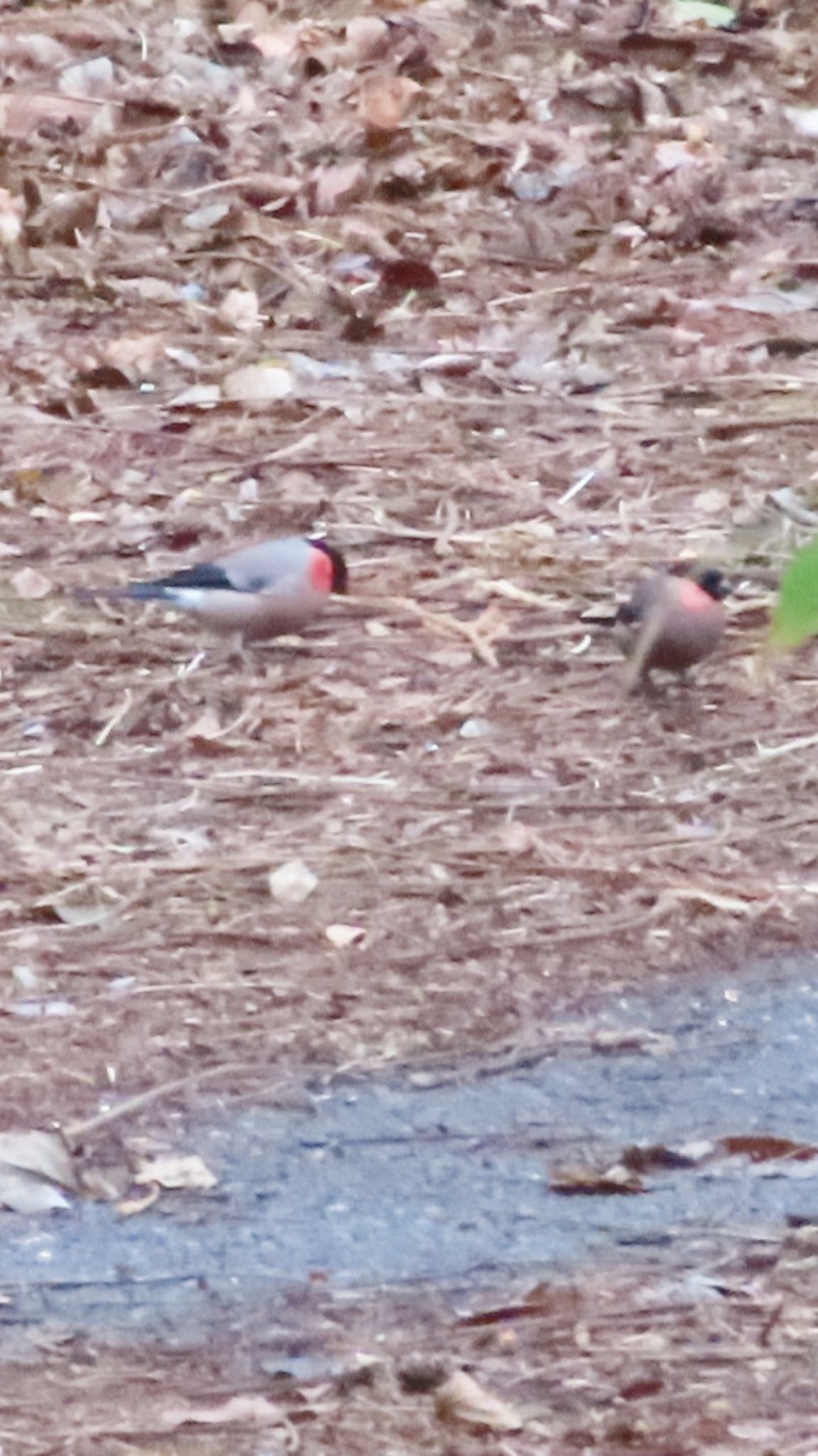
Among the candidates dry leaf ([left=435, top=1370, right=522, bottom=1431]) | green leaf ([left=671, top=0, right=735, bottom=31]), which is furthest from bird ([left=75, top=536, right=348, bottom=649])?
green leaf ([left=671, top=0, right=735, bottom=31])

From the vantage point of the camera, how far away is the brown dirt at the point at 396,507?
3.73 metres

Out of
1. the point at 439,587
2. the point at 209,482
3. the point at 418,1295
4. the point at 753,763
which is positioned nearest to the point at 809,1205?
the point at 418,1295

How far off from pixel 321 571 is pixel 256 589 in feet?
0.63

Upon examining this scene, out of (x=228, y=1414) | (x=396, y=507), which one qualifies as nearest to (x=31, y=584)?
(x=396, y=507)

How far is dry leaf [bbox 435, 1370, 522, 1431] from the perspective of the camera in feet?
8.73

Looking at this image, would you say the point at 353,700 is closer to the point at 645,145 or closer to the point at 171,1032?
the point at 171,1032

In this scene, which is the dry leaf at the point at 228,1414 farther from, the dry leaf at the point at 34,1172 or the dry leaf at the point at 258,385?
the dry leaf at the point at 258,385

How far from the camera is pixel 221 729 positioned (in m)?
4.55

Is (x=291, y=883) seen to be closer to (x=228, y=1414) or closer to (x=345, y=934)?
(x=345, y=934)

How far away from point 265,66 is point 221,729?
4.07 meters

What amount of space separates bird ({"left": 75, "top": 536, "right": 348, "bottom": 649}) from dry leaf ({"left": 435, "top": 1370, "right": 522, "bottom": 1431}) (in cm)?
233

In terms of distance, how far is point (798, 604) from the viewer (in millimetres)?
1247

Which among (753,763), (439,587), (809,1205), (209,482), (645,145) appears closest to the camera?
(809,1205)

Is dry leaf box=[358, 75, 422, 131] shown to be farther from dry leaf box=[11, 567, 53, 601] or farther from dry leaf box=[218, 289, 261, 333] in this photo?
dry leaf box=[11, 567, 53, 601]
